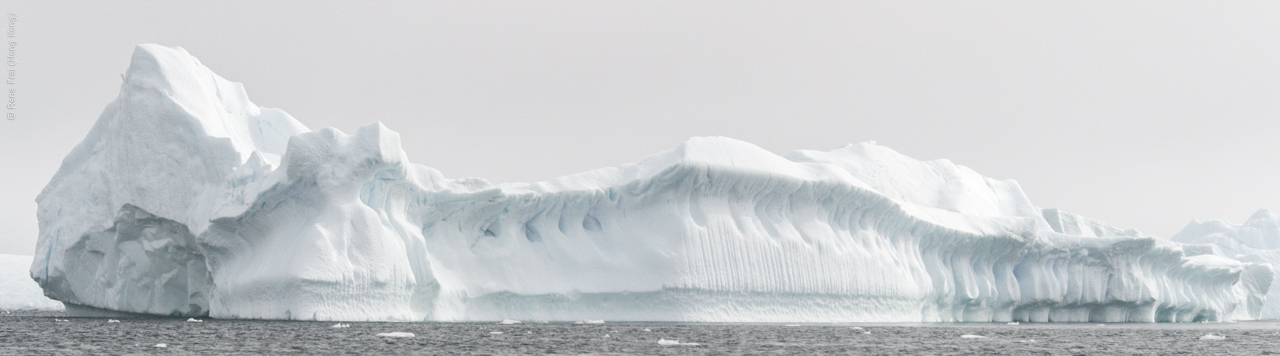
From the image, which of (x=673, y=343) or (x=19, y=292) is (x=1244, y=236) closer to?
(x=673, y=343)

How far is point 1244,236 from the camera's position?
3838 cm

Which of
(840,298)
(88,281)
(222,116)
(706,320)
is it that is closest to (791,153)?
(840,298)

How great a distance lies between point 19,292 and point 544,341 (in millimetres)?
20290

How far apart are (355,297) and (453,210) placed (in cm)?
239

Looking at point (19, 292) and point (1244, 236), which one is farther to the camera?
point (1244, 236)

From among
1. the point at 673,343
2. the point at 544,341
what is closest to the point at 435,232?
the point at 544,341

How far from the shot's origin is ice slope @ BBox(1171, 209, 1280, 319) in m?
35.9

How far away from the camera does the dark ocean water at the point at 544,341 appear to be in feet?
29.7

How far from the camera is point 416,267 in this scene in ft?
48.2

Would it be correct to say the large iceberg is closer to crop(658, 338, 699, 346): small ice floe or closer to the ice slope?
crop(658, 338, 699, 346): small ice floe

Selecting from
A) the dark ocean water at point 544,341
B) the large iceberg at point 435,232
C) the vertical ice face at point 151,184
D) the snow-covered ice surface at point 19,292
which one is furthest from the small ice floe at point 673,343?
the snow-covered ice surface at point 19,292

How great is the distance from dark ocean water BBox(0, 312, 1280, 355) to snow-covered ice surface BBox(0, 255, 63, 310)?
12.9 meters

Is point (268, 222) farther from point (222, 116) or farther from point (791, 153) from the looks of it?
point (791, 153)

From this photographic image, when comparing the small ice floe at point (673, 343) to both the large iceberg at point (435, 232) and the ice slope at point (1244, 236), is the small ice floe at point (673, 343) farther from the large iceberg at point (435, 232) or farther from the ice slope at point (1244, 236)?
the ice slope at point (1244, 236)
